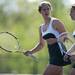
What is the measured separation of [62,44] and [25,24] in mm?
30321

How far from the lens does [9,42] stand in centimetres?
899

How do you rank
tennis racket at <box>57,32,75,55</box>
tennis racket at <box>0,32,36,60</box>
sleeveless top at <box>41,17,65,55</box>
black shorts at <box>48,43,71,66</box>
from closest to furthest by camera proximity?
1. tennis racket at <box>57,32,75,55</box>
2. sleeveless top at <box>41,17,65,55</box>
3. black shorts at <box>48,43,71,66</box>
4. tennis racket at <box>0,32,36,60</box>

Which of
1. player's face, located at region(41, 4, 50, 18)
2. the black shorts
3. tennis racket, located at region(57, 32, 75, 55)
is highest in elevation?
player's face, located at region(41, 4, 50, 18)

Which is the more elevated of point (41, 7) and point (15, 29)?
point (41, 7)

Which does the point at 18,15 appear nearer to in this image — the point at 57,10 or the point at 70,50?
the point at 57,10

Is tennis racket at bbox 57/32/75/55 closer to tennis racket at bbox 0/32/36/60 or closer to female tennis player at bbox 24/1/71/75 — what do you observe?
female tennis player at bbox 24/1/71/75

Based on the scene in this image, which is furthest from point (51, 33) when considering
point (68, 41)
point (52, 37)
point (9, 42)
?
point (9, 42)

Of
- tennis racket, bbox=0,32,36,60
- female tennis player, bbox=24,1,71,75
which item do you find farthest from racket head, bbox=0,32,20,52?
female tennis player, bbox=24,1,71,75

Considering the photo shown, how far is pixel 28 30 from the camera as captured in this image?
119 ft

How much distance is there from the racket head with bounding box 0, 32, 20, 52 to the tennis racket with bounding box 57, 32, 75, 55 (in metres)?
1.03

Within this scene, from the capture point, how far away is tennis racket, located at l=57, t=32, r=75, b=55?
25.1ft

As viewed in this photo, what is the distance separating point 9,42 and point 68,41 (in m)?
1.37

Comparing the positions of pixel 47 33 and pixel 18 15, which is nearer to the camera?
pixel 47 33

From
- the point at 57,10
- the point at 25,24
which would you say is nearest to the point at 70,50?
the point at 57,10
